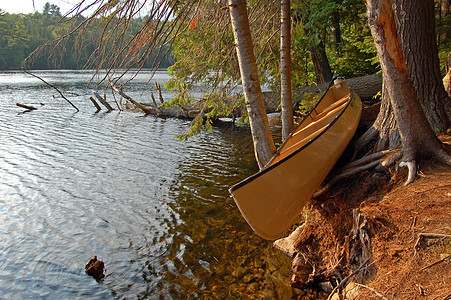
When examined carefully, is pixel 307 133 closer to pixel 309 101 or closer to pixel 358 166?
pixel 358 166

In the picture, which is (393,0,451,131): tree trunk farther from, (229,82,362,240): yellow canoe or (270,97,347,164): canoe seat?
(270,97,347,164): canoe seat

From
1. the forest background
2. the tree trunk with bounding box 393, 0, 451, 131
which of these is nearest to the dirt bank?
the tree trunk with bounding box 393, 0, 451, 131

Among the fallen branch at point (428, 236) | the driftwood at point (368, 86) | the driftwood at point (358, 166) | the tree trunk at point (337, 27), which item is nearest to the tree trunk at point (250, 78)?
the driftwood at point (358, 166)

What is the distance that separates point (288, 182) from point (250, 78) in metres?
1.72

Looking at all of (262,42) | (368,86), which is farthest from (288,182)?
(368,86)

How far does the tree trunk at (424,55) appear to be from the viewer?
4.79m

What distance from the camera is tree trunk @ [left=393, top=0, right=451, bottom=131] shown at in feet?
15.7

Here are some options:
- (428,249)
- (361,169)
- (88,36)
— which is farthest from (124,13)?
(428,249)

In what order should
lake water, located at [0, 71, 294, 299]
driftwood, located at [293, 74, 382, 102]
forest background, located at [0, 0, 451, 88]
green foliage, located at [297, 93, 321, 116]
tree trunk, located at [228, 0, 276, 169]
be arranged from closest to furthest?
forest background, located at [0, 0, 451, 88], lake water, located at [0, 71, 294, 299], tree trunk, located at [228, 0, 276, 169], green foliage, located at [297, 93, 321, 116], driftwood, located at [293, 74, 382, 102]

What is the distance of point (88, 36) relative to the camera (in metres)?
4.56

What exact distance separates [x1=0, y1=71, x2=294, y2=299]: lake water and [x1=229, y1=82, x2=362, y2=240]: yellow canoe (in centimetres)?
90

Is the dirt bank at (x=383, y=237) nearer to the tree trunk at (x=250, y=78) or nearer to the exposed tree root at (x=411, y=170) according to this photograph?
the exposed tree root at (x=411, y=170)

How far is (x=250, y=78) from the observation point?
4.97 m

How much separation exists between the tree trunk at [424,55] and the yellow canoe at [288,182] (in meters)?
1.12
